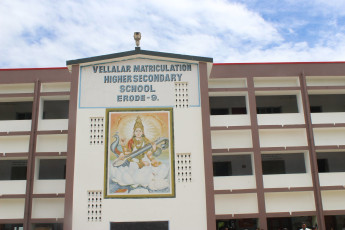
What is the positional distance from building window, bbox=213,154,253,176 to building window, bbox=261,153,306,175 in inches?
38.8

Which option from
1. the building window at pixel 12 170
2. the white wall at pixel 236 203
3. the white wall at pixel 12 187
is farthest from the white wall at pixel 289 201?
the building window at pixel 12 170

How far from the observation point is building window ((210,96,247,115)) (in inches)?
835

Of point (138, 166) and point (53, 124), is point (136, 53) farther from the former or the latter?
point (53, 124)

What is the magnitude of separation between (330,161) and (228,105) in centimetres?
671

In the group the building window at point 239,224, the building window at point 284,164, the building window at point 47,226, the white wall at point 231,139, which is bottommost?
the building window at point 239,224

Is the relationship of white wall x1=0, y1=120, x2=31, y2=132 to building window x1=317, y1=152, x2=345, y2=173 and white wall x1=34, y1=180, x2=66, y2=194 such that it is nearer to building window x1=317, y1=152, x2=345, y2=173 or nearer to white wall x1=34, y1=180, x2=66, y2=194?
white wall x1=34, y1=180, x2=66, y2=194

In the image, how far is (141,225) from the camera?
15219 millimetres

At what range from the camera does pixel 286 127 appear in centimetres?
1809

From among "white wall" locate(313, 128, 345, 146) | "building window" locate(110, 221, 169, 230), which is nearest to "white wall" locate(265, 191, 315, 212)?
"white wall" locate(313, 128, 345, 146)

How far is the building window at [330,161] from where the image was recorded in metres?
20.5

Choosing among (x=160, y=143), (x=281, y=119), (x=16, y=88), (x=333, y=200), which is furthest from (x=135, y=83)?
(x=333, y=200)

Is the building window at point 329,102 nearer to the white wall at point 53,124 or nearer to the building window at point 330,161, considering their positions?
the building window at point 330,161

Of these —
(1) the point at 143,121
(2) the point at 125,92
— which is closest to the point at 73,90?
(2) the point at 125,92

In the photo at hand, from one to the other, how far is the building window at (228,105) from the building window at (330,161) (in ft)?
17.2
